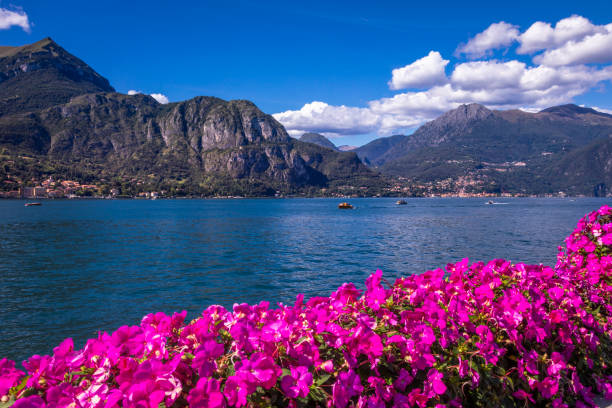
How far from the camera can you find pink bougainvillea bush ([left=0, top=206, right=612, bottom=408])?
256 centimetres

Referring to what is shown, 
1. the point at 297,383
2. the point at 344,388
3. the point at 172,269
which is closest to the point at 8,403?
the point at 297,383

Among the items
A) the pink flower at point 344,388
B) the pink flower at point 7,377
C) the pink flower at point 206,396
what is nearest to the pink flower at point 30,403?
the pink flower at point 7,377

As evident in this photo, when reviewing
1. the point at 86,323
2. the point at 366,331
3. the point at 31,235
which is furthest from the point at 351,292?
the point at 31,235

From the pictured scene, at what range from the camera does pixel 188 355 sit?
3.05 m

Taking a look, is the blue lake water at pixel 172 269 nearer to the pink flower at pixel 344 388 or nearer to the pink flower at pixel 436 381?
the pink flower at pixel 344 388

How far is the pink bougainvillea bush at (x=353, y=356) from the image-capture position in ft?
8.39

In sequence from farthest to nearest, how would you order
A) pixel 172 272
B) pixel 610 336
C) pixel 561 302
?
pixel 172 272 < pixel 610 336 < pixel 561 302

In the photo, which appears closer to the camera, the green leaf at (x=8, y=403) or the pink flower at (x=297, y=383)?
the green leaf at (x=8, y=403)

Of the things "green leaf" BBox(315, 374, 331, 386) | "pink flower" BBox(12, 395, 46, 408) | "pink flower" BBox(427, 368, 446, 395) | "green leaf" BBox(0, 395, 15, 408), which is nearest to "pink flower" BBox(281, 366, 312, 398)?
"green leaf" BBox(315, 374, 331, 386)

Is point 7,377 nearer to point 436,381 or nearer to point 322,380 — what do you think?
point 322,380

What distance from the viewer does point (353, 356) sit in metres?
3.27

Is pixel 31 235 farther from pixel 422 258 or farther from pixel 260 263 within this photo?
pixel 422 258

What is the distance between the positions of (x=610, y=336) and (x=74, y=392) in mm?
7978

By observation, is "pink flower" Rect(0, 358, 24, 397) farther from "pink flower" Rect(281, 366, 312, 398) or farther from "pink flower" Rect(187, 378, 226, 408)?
"pink flower" Rect(281, 366, 312, 398)
